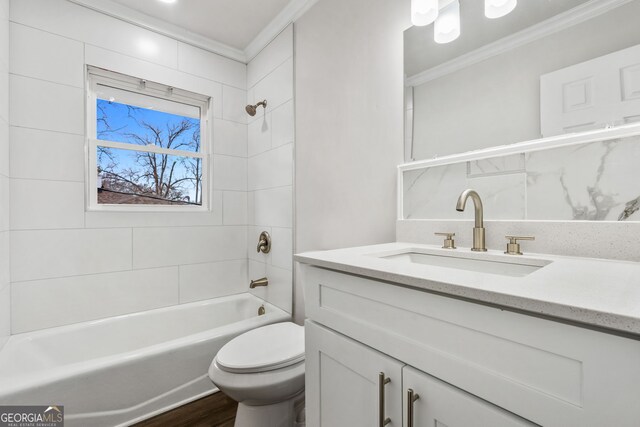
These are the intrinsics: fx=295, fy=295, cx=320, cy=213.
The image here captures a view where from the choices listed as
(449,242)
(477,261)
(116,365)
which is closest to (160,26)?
(116,365)

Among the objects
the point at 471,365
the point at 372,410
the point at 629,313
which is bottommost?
the point at 372,410

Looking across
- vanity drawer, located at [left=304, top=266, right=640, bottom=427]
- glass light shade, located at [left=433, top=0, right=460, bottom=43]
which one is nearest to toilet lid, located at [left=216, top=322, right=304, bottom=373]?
vanity drawer, located at [left=304, top=266, right=640, bottom=427]

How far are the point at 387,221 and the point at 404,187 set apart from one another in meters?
0.18

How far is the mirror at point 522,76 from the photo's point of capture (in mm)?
831

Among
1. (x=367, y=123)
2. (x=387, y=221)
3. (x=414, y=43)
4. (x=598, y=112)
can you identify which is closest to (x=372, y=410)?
(x=387, y=221)

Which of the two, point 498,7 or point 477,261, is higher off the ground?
point 498,7

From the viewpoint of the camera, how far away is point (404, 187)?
134 centimetres

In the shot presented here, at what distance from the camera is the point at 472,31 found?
1.13 meters

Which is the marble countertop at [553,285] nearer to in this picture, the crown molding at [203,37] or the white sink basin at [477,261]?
the white sink basin at [477,261]

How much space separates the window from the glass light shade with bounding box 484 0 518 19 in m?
1.99

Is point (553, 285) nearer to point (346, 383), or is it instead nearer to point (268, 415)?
point (346, 383)

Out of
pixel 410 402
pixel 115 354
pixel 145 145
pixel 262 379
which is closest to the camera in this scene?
pixel 410 402

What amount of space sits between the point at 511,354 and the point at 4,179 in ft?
7.47

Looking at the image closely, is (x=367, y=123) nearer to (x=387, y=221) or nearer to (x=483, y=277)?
(x=387, y=221)
